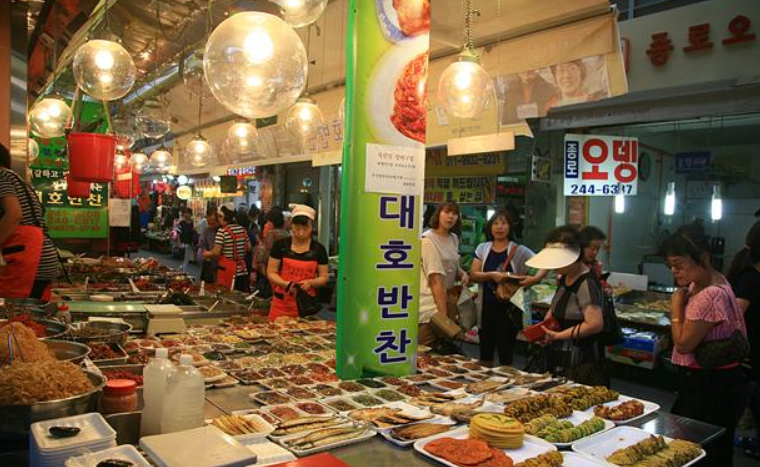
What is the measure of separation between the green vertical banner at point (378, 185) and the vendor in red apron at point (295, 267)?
180 cm

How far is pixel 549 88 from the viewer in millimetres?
5332

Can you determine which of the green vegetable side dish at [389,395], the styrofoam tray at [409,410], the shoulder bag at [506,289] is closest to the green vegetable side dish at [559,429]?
the styrofoam tray at [409,410]

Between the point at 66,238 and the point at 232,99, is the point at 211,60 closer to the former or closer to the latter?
the point at 232,99

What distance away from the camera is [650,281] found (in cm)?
943

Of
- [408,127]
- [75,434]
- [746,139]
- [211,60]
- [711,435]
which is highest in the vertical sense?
[746,139]

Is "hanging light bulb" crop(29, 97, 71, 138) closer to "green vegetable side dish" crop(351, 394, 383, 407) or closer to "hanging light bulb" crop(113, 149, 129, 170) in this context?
"hanging light bulb" crop(113, 149, 129, 170)

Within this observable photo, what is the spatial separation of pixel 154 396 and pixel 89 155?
383 cm

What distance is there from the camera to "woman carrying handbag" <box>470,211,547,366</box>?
579 cm

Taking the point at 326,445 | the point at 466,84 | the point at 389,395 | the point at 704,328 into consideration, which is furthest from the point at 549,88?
the point at 326,445

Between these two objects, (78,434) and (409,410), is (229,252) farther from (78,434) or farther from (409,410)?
(78,434)

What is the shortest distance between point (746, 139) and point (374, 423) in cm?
844

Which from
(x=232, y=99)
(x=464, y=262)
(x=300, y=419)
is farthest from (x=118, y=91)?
(x=464, y=262)

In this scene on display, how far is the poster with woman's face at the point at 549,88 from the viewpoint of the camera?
487cm

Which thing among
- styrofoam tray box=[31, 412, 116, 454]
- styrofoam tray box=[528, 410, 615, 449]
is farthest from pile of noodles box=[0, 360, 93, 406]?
styrofoam tray box=[528, 410, 615, 449]
